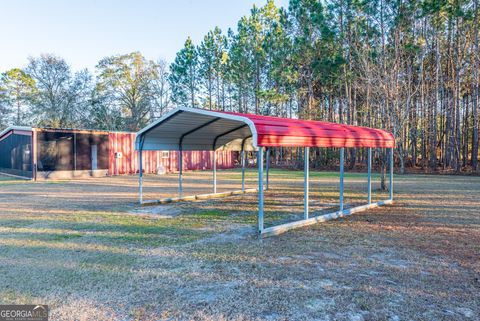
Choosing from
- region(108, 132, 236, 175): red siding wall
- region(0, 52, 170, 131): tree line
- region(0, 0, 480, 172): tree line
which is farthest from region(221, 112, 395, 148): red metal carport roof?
region(0, 52, 170, 131): tree line

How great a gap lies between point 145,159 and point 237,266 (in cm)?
1757

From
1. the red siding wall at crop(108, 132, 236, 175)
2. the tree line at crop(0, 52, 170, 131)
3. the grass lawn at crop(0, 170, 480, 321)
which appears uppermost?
the tree line at crop(0, 52, 170, 131)

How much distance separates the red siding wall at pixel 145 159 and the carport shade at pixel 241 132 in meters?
10.4

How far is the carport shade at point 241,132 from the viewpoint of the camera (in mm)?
5648

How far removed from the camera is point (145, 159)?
20.4 meters

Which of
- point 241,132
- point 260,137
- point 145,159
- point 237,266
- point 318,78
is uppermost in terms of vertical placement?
point 318,78

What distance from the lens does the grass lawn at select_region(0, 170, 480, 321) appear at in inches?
114

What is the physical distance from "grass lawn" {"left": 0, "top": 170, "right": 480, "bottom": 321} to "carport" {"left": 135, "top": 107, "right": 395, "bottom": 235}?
2.62 feet

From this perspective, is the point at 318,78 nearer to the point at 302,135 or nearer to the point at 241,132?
the point at 241,132

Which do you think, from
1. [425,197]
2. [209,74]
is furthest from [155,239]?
[209,74]

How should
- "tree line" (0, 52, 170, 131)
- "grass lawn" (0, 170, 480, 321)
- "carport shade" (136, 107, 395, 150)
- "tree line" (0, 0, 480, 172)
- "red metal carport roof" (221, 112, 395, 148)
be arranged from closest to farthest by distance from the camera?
"grass lawn" (0, 170, 480, 321) → "red metal carport roof" (221, 112, 395, 148) → "carport shade" (136, 107, 395, 150) → "tree line" (0, 0, 480, 172) → "tree line" (0, 52, 170, 131)

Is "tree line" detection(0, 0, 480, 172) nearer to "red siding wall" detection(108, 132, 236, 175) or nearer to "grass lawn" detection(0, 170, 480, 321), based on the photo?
"grass lawn" detection(0, 170, 480, 321)

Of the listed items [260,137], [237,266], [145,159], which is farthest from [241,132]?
[145,159]

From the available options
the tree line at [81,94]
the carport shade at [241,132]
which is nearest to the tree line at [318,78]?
the tree line at [81,94]
